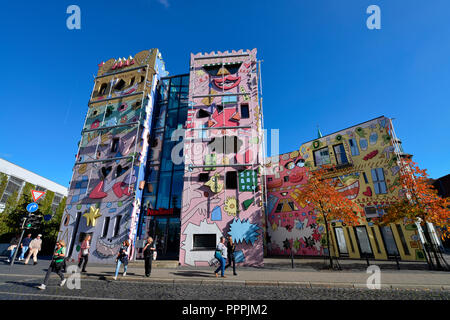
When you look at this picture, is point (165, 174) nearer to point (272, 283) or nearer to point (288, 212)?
point (288, 212)

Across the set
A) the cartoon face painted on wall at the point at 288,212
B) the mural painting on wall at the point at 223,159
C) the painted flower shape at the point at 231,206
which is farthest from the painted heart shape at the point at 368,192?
the painted flower shape at the point at 231,206

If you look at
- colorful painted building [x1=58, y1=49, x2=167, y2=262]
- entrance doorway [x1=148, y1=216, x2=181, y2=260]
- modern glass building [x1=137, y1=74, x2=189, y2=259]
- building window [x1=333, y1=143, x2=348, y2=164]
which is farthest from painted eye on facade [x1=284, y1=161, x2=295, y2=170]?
colorful painted building [x1=58, y1=49, x2=167, y2=262]

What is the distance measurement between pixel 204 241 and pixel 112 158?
11197 mm

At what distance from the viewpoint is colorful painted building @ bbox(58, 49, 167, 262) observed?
1585cm

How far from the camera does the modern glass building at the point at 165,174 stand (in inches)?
659

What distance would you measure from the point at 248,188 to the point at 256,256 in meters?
4.73

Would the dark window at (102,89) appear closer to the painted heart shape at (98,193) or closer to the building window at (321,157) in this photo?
the painted heart shape at (98,193)

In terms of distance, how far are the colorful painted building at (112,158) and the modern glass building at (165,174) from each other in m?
1.07

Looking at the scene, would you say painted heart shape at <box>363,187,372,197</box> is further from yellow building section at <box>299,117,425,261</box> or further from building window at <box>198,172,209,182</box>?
building window at <box>198,172,209,182</box>

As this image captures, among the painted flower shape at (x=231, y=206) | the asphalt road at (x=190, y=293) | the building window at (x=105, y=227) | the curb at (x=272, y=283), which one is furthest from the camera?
the building window at (x=105, y=227)

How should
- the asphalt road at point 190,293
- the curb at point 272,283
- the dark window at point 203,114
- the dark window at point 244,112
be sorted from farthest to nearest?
the dark window at point 203,114 < the dark window at point 244,112 < the curb at point 272,283 < the asphalt road at point 190,293
